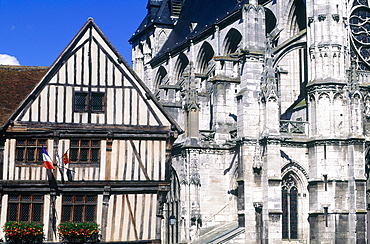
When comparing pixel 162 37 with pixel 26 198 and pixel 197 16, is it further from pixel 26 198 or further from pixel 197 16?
pixel 26 198

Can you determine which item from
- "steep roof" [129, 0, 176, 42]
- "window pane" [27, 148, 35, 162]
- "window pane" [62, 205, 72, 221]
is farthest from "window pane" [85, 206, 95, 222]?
"steep roof" [129, 0, 176, 42]

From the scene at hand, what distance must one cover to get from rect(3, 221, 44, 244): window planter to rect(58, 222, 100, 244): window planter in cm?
70

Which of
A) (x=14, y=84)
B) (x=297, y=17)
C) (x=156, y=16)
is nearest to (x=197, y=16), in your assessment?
(x=156, y=16)

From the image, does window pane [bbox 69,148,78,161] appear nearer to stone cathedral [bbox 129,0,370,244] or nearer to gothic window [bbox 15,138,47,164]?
gothic window [bbox 15,138,47,164]

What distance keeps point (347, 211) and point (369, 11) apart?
36.5 feet

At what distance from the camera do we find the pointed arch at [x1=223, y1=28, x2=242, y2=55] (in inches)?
1666

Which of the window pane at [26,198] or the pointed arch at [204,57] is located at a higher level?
the pointed arch at [204,57]

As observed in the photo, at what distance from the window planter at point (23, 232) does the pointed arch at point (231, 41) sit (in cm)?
2276

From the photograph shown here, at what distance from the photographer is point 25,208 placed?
2297 centimetres

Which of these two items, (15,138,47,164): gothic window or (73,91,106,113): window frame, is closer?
(15,138,47,164): gothic window

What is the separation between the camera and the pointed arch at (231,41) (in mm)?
42312

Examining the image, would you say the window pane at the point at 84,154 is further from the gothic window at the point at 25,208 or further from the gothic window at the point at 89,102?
the gothic window at the point at 25,208

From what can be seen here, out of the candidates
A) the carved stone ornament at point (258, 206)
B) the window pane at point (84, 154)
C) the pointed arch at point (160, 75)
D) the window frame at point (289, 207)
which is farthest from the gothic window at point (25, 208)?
the pointed arch at point (160, 75)

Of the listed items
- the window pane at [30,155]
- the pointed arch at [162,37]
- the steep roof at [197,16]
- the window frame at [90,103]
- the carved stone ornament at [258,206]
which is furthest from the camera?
the pointed arch at [162,37]
